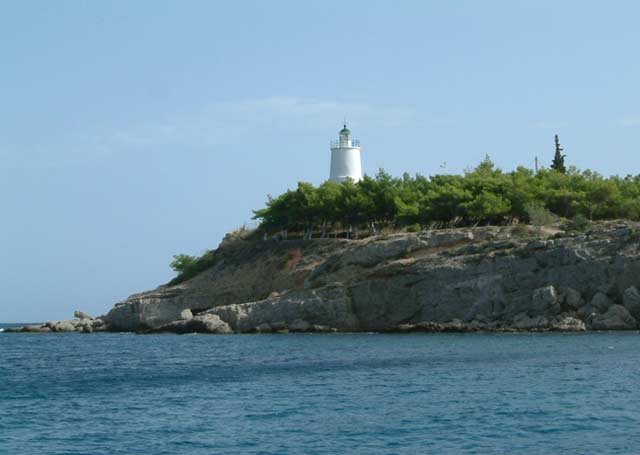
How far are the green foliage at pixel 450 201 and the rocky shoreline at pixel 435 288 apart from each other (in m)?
4.43

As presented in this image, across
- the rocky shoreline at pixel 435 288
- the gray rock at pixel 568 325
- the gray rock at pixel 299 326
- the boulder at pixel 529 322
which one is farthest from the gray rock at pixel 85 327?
the gray rock at pixel 568 325

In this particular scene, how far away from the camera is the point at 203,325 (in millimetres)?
62594

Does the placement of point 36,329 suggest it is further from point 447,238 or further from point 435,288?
point 435,288

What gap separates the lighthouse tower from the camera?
270ft

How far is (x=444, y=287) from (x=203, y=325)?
51.3ft

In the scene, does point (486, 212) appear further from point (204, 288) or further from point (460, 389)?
point (460, 389)

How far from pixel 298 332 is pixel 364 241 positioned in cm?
817

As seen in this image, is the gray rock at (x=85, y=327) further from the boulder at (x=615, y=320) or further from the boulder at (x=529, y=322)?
the boulder at (x=615, y=320)

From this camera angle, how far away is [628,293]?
5016 cm

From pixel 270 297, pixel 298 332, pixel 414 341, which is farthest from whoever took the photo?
A: pixel 270 297

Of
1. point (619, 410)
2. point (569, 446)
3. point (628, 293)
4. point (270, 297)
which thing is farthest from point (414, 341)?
point (569, 446)

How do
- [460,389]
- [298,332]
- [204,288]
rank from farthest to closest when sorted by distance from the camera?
[204,288] → [298,332] → [460,389]

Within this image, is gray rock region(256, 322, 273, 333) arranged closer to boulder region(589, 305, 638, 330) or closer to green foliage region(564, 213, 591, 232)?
green foliage region(564, 213, 591, 232)

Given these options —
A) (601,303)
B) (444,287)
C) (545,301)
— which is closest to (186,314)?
(444,287)
